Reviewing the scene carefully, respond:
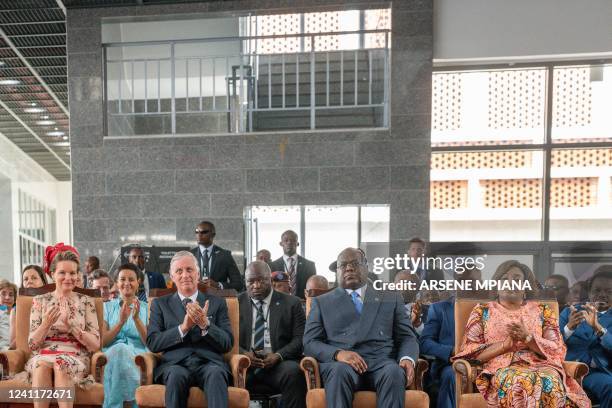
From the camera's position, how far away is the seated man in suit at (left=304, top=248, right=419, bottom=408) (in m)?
2.93

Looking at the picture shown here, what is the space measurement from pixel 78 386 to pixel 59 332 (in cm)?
36

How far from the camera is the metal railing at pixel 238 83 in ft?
18.7

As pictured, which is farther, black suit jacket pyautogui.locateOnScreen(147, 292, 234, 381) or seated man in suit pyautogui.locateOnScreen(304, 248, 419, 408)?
black suit jacket pyautogui.locateOnScreen(147, 292, 234, 381)

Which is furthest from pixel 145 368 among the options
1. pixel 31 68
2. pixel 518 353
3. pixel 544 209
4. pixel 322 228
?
pixel 31 68

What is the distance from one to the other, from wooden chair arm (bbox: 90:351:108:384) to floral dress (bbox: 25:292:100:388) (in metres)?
0.04

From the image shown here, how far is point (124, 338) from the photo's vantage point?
358 centimetres

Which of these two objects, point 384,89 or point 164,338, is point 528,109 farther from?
point 164,338

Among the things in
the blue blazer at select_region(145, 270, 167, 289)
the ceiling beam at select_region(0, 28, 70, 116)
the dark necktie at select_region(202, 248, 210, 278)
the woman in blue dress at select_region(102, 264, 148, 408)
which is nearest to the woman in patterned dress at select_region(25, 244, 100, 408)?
the woman in blue dress at select_region(102, 264, 148, 408)

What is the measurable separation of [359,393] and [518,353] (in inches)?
38.6

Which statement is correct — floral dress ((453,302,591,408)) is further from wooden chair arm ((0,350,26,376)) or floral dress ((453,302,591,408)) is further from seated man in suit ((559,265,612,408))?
wooden chair arm ((0,350,26,376))

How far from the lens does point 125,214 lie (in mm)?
5496

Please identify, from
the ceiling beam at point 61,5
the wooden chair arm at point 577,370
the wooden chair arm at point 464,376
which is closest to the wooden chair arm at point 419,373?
the wooden chair arm at point 464,376

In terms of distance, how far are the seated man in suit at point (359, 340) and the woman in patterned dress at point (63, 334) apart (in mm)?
1357

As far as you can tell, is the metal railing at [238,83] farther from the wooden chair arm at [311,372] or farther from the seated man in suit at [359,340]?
the wooden chair arm at [311,372]
